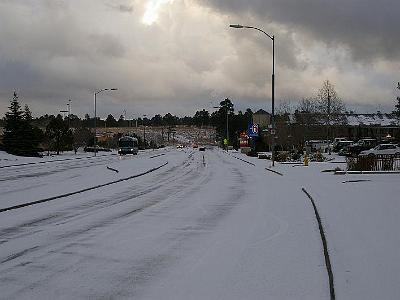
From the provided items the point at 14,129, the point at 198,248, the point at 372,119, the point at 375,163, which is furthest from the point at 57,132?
the point at 372,119

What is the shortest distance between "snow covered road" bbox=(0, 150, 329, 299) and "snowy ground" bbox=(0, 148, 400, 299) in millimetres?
17

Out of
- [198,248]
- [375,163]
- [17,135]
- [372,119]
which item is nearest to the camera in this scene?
[198,248]

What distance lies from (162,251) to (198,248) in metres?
0.67

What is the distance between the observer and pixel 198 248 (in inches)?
381

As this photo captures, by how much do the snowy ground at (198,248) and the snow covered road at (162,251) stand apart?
0.05 feet

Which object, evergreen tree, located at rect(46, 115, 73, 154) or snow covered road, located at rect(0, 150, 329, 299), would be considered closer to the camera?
snow covered road, located at rect(0, 150, 329, 299)

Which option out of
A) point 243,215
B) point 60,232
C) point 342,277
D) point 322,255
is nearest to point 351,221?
point 243,215

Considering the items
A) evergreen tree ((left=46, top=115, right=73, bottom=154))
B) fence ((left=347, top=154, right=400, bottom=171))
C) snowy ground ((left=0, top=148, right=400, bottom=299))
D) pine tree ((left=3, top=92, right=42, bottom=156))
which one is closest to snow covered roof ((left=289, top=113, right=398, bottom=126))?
evergreen tree ((left=46, top=115, right=73, bottom=154))

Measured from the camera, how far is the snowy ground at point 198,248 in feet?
22.9

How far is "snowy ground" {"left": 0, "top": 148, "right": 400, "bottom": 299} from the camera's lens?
697 cm

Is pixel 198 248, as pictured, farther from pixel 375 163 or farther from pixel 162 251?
pixel 375 163

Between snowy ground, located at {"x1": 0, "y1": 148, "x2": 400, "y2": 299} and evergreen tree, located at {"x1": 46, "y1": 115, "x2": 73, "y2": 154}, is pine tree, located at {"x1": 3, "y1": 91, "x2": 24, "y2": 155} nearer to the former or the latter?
evergreen tree, located at {"x1": 46, "y1": 115, "x2": 73, "y2": 154}

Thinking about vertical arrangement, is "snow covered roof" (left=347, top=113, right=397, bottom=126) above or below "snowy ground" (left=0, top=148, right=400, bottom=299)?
above

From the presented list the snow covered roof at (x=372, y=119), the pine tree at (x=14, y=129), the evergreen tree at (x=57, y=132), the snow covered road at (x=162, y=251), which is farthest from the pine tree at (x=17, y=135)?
the snow covered roof at (x=372, y=119)
